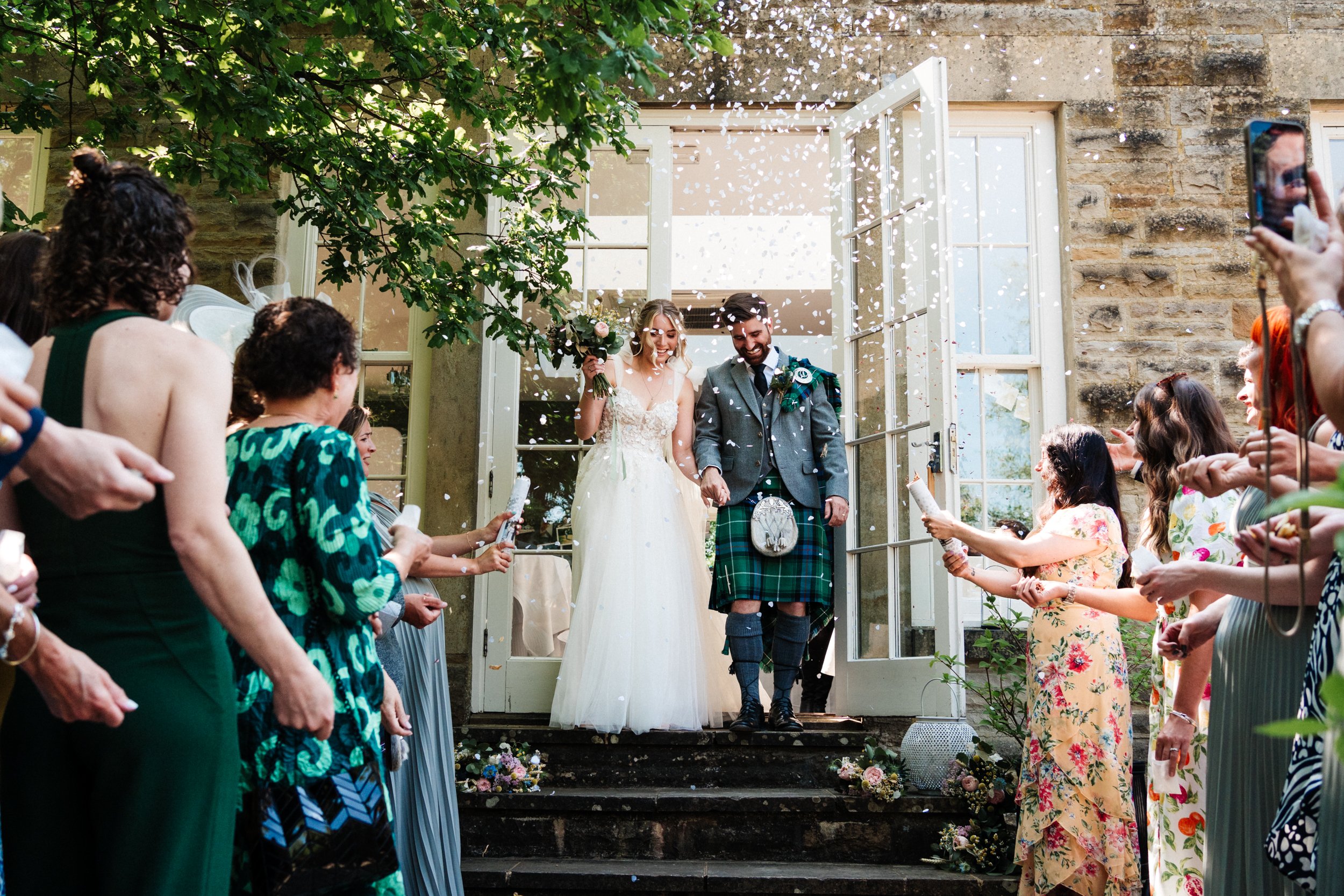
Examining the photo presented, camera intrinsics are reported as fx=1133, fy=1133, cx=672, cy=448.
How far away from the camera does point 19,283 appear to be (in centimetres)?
190

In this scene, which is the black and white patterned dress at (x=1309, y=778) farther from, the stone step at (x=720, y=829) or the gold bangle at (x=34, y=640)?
the stone step at (x=720, y=829)

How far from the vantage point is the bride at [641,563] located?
4.50 metres

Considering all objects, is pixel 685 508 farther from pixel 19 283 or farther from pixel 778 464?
pixel 19 283

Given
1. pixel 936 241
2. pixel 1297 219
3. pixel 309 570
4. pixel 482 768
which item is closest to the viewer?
pixel 1297 219

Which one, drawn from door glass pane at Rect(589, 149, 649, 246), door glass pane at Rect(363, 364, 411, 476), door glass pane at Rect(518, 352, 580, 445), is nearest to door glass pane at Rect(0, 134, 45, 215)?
door glass pane at Rect(363, 364, 411, 476)

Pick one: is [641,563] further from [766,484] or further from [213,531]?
[213,531]

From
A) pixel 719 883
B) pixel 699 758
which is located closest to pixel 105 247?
pixel 719 883

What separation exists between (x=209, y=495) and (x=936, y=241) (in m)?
3.65

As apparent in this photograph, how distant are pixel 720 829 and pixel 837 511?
1.39 m

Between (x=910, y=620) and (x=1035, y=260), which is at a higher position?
(x=1035, y=260)

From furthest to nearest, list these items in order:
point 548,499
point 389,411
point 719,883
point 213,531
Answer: point 389,411 → point 548,499 → point 719,883 → point 213,531

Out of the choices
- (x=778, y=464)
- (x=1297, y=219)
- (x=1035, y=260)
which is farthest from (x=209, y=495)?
(x=1035, y=260)

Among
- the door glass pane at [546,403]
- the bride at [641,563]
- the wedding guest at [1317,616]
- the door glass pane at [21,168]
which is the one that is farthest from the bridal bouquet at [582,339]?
the door glass pane at [21,168]

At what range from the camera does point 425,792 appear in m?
3.14
